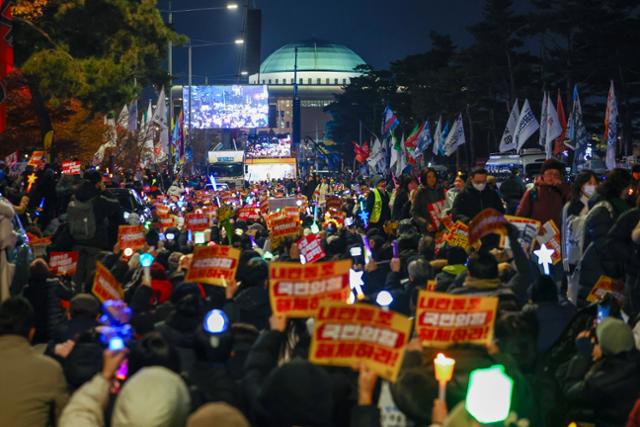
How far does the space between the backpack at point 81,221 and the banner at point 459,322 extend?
857 cm

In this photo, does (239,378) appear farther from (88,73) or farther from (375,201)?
(88,73)

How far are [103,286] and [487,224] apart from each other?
3.34 meters

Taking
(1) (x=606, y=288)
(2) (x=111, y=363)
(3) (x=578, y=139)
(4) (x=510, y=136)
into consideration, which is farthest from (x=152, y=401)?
(4) (x=510, y=136)

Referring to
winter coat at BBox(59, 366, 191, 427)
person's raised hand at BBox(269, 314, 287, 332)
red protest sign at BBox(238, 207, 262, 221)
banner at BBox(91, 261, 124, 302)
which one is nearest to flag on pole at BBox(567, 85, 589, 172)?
red protest sign at BBox(238, 207, 262, 221)

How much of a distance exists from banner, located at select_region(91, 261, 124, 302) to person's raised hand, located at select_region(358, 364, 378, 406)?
3.47 metres

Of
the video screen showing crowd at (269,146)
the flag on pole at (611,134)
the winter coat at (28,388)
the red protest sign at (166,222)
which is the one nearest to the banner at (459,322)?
the winter coat at (28,388)

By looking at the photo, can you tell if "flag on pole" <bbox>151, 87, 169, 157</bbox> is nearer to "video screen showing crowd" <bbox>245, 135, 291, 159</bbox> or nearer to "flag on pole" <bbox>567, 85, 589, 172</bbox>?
"flag on pole" <bbox>567, 85, 589, 172</bbox>

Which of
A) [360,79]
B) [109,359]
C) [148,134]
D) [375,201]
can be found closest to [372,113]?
[360,79]

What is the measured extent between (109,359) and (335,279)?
186cm

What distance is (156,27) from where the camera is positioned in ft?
96.9

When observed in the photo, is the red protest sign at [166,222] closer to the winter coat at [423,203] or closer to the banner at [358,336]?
the winter coat at [423,203]

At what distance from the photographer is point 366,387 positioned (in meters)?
5.34

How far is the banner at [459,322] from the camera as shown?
20.0 feet

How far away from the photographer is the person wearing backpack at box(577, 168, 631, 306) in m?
9.95
